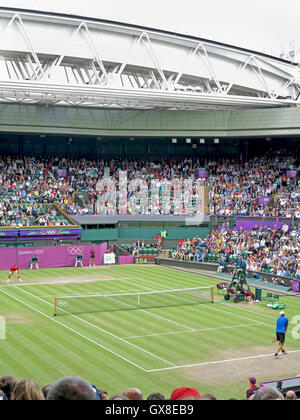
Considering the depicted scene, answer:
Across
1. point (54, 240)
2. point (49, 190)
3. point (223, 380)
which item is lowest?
point (223, 380)

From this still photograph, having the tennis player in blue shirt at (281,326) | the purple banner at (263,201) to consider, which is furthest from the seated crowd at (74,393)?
the purple banner at (263,201)

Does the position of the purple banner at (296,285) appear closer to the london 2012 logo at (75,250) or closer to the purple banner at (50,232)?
the london 2012 logo at (75,250)

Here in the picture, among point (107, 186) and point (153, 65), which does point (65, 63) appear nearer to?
point (153, 65)

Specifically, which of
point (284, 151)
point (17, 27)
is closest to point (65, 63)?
point (17, 27)

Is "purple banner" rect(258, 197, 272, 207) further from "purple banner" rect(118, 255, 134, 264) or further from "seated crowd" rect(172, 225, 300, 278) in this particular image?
"purple banner" rect(118, 255, 134, 264)

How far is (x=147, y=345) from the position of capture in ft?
74.5

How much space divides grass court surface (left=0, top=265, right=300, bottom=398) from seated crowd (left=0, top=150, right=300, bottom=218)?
2038 centimetres

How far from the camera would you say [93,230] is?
5153 cm

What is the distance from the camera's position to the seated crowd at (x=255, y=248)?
40031 mm

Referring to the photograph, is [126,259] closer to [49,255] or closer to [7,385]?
[49,255]

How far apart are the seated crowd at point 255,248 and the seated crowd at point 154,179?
3470 mm

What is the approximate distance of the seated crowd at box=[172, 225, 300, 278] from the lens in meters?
40.0
